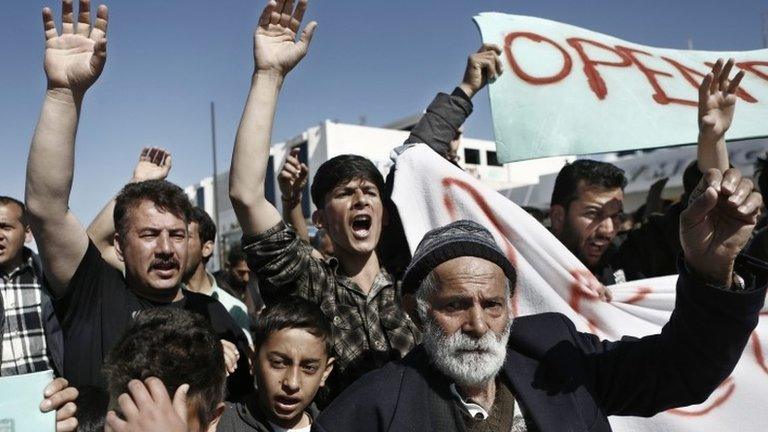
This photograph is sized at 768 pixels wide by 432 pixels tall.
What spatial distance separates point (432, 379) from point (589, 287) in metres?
1.07

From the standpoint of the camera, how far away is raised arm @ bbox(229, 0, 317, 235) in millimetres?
2326

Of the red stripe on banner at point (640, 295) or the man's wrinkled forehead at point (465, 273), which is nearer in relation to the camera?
the man's wrinkled forehead at point (465, 273)

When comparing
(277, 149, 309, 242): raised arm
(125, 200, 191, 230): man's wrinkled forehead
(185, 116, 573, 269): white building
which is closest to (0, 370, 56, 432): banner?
(125, 200, 191, 230): man's wrinkled forehead

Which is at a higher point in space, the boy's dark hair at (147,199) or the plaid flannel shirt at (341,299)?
the boy's dark hair at (147,199)

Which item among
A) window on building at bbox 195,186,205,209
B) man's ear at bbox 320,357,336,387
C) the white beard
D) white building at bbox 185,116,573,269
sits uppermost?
the white beard

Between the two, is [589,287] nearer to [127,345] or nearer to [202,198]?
[127,345]

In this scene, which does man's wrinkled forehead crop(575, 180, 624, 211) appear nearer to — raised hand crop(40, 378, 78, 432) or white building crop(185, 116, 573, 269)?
raised hand crop(40, 378, 78, 432)

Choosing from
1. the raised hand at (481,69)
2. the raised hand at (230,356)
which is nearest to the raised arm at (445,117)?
the raised hand at (481,69)

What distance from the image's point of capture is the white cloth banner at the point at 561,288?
2602 millimetres

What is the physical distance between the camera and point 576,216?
3395 millimetres

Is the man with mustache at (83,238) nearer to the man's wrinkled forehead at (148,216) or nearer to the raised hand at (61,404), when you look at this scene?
the man's wrinkled forehead at (148,216)

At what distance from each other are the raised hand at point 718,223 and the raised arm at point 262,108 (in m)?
1.25

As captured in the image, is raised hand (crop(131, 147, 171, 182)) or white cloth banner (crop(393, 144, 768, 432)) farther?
raised hand (crop(131, 147, 171, 182))

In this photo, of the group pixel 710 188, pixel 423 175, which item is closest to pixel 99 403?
pixel 423 175
